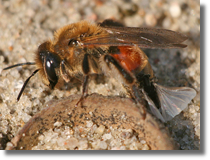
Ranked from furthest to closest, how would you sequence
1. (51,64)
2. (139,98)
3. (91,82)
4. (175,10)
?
(175,10)
(91,82)
(51,64)
(139,98)

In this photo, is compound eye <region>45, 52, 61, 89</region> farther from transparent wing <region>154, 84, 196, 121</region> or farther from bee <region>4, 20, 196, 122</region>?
transparent wing <region>154, 84, 196, 121</region>

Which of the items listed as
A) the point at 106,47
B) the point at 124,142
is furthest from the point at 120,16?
the point at 124,142

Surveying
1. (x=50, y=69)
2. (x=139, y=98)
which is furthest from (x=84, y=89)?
(x=139, y=98)

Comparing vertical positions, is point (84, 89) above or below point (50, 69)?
below

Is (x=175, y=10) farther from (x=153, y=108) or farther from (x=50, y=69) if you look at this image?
(x=50, y=69)

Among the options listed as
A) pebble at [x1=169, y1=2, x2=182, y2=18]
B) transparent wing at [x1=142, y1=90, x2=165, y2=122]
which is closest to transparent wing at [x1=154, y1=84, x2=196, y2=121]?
transparent wing at [x1=142, y1=90, x2=165, y2=122]

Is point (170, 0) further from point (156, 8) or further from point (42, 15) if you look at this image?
point (42, 15)

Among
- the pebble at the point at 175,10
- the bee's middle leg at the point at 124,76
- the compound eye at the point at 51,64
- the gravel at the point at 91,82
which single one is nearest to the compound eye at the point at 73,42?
the compound eye at the point at 51,64

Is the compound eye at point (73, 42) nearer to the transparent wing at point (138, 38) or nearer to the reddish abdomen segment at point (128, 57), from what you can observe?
the transparent wing at point (138, 38)
